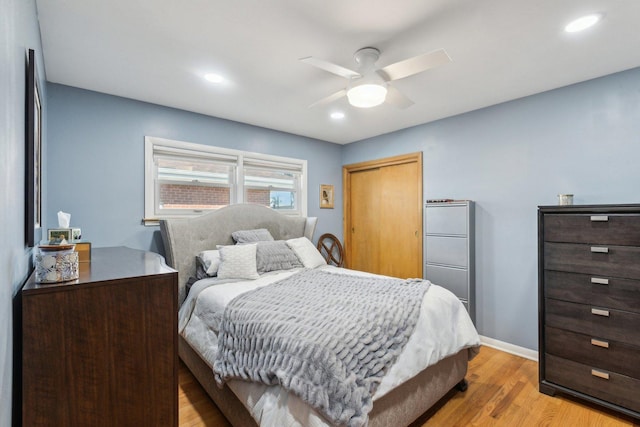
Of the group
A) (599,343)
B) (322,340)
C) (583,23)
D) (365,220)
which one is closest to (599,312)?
(599,343)

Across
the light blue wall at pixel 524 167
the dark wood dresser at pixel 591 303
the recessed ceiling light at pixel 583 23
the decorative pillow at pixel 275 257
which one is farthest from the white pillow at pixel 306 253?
the recessed ceiling light at pixel 583 23

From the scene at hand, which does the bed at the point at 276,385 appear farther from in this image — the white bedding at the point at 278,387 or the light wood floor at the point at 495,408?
the light wood floor at the point at 495,408

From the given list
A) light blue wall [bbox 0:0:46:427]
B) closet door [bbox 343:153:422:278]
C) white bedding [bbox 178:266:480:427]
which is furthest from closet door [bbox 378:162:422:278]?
light blue wall [bbox 0:0:46:427]

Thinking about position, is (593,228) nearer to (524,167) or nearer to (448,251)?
(524,167)

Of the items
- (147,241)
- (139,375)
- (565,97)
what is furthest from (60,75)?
(565,97)

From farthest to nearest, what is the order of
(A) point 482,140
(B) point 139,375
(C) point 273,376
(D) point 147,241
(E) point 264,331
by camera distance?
1. (A) point 482,140
2. (D) point 147,241
3. (E) point 264,331
4. (C) point 273,376
5. (B) point 139,375

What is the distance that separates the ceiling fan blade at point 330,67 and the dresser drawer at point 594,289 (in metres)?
2.12

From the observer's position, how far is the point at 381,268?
4285 millimetres

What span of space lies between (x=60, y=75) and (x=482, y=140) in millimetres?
3995

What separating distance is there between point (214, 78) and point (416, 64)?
1.64 meters

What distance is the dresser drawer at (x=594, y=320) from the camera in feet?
6.42

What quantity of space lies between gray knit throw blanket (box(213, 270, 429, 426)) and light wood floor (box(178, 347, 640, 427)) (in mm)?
556

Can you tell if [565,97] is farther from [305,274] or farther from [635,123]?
[305,274]

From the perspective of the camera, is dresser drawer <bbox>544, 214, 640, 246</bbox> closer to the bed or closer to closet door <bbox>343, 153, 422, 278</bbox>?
the bed
